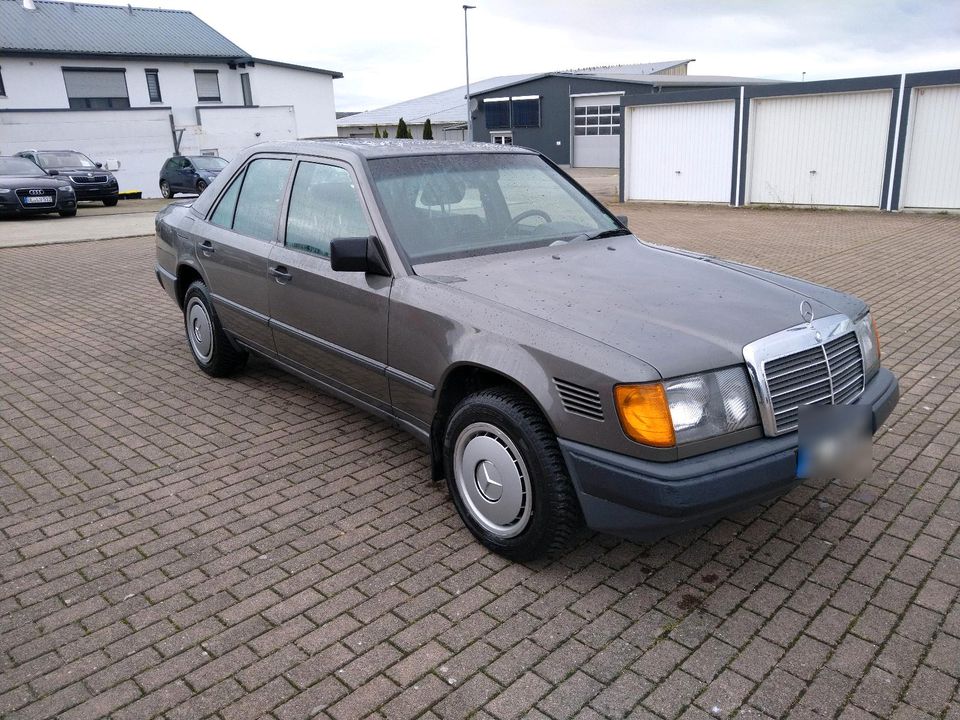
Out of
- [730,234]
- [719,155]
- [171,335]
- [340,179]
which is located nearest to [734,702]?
[340,179]

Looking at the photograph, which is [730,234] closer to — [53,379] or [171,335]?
[171,335]

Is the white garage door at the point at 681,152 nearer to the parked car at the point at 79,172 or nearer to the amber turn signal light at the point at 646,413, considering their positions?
the parked car at the point at 79,172

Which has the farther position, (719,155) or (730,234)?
(719,155)

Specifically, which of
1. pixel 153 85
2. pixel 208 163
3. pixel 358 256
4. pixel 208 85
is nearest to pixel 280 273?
pixel 358 256

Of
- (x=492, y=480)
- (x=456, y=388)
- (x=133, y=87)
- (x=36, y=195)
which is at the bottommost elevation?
(x=492, y=480)

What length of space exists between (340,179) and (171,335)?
156 inches

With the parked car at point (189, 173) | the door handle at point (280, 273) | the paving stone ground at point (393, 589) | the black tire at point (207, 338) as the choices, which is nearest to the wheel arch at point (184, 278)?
the black tire at point (207, 338)

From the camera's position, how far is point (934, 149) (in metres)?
17.5

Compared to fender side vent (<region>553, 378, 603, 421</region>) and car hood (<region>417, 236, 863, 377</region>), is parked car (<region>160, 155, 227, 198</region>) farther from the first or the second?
fender side vent (<region>553, 378, 603, 421</region>)

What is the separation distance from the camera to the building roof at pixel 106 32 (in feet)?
115

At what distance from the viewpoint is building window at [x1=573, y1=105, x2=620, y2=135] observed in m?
45.4

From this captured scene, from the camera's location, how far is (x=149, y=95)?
38438 millimetres

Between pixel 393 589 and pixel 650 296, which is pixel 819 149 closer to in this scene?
pixel 650 296

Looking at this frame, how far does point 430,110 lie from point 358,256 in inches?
2498
